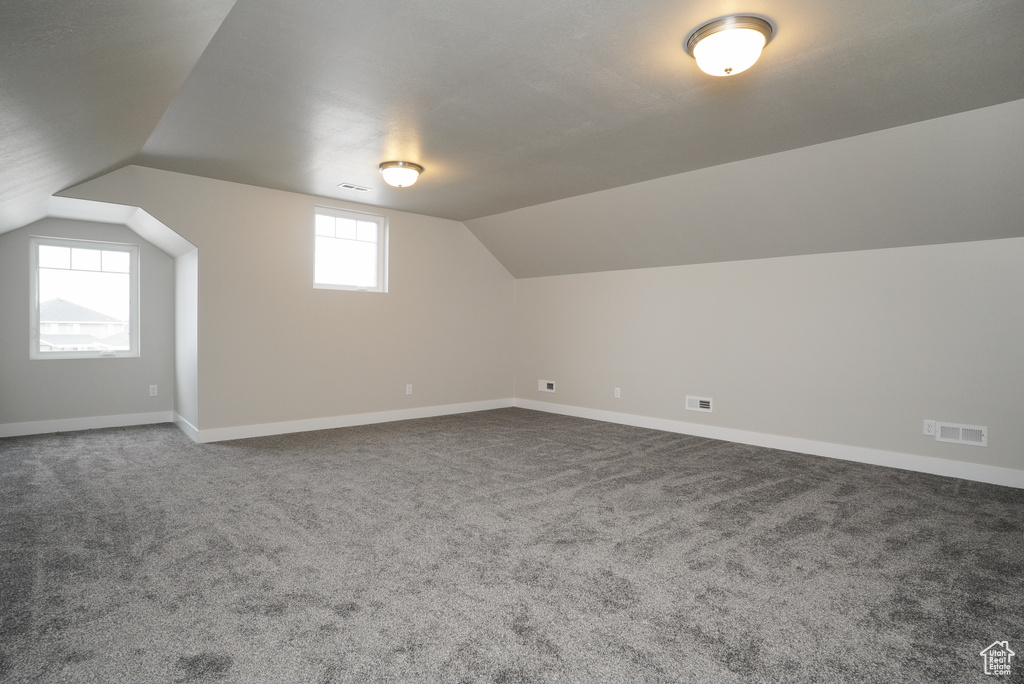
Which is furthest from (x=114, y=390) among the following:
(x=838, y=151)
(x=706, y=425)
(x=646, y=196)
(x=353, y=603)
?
(x=838, y=151)

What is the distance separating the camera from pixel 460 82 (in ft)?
10.1

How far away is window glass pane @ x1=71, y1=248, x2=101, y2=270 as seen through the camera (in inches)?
228

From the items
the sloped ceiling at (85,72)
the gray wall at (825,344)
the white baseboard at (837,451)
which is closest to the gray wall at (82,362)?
the sloped ceiling at (85,72)

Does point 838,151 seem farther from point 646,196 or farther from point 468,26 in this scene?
point 468,26

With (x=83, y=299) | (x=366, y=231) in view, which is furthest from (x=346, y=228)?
(x=83, y=299)

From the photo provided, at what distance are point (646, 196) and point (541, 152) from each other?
1.46 metres

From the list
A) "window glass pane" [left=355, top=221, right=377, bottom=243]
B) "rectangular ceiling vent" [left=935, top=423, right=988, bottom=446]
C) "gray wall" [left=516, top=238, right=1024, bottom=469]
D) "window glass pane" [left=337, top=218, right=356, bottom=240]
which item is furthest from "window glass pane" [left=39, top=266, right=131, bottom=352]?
"rectangular ceiling vent" [left=935, top=423, right=988, bottom=446]

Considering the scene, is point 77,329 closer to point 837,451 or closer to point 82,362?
point 82,362

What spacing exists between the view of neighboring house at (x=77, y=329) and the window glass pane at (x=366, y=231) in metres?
2.81

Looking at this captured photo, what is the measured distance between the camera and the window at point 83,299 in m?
5.60

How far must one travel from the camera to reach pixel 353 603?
2.24 meters

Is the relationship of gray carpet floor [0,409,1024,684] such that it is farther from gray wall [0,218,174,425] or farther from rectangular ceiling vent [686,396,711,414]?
rectangular ceiling vent [686,396,711,414]

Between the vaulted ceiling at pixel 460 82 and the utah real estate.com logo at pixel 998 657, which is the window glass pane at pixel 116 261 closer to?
the vaulted ceiling at pixel 460 82

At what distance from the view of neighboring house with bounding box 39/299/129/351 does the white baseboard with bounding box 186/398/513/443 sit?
1357 millimetres
